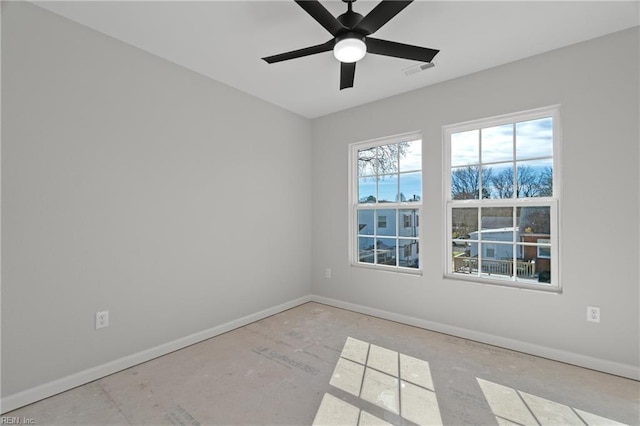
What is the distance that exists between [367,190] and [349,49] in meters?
2.25

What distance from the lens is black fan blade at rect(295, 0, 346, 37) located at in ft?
5.18

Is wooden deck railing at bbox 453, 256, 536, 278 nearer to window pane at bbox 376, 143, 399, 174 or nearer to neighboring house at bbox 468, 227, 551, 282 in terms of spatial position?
neighboring house at bbox 468, 227, 551, 282

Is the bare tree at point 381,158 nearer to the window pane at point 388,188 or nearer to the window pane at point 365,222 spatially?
the window pane at point 388,188

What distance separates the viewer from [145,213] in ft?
8.66

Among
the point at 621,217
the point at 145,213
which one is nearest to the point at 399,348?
the point at 621,217

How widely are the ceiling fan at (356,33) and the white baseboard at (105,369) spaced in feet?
8.67

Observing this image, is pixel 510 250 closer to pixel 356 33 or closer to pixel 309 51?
pixel 356 33

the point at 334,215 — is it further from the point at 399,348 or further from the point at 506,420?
the point at 506,420

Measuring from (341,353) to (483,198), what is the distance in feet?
6.92

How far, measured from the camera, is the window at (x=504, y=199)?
273 centimetres

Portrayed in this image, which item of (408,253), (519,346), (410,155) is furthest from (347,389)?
(410,155)

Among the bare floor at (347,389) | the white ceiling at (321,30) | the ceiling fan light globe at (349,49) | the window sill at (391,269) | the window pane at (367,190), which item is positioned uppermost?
the white ceiling at (321,30)

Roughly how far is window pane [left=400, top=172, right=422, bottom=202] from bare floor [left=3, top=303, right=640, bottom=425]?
1.60 metres

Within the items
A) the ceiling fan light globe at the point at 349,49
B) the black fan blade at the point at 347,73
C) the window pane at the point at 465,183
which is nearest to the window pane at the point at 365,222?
the window pane at the point at 465,183
